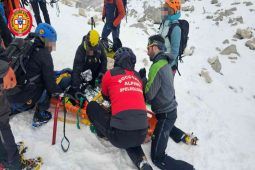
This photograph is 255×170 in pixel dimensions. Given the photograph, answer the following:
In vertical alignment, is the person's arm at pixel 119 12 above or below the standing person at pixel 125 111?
above

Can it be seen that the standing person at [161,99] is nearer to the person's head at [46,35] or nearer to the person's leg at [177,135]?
the person's leg at [177,135]

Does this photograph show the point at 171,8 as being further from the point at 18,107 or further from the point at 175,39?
the point at 18,107

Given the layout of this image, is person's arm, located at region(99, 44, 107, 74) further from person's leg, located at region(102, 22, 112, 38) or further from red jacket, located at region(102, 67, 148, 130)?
person's leg, located at region(102, 22, 112, 38)

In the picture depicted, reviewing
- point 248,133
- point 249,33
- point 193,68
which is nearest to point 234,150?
point 248,133

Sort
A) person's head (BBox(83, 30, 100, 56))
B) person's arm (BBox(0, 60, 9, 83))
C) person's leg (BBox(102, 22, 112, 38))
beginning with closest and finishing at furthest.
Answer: person's arm (BBox(0, 60, 9, 83)), person's head (BBox(83, 30, 100, 56)), person's leg (BBox(102, 22, 112, 38))

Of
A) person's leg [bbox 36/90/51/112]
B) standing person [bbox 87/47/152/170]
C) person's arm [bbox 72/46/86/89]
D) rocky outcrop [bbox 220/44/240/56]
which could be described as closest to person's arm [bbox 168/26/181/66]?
standing person [bbox 87/47/152/170]

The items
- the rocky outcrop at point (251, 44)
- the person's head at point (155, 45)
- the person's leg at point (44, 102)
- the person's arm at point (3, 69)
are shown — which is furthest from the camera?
the rocky outcrop at point (251, 44)

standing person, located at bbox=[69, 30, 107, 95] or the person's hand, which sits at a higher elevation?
the person's hand

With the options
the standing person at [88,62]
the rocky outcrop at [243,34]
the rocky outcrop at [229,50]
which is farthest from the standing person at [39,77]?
the rocky outcrop at [243,34]

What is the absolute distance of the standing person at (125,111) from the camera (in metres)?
4.72

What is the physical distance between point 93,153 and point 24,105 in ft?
5.60

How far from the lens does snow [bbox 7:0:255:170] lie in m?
5.25

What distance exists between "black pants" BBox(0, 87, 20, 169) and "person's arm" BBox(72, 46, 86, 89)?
7.24 feet

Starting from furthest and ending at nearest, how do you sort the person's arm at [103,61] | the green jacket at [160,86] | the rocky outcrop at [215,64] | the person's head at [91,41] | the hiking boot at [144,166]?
1. the rocky outcrop at [215,64]
2. the person's arm at [103,61]
3. the person's head at [91,41]
4. the green jacket at [160,86]
5. the hiking boot at [144,166]
